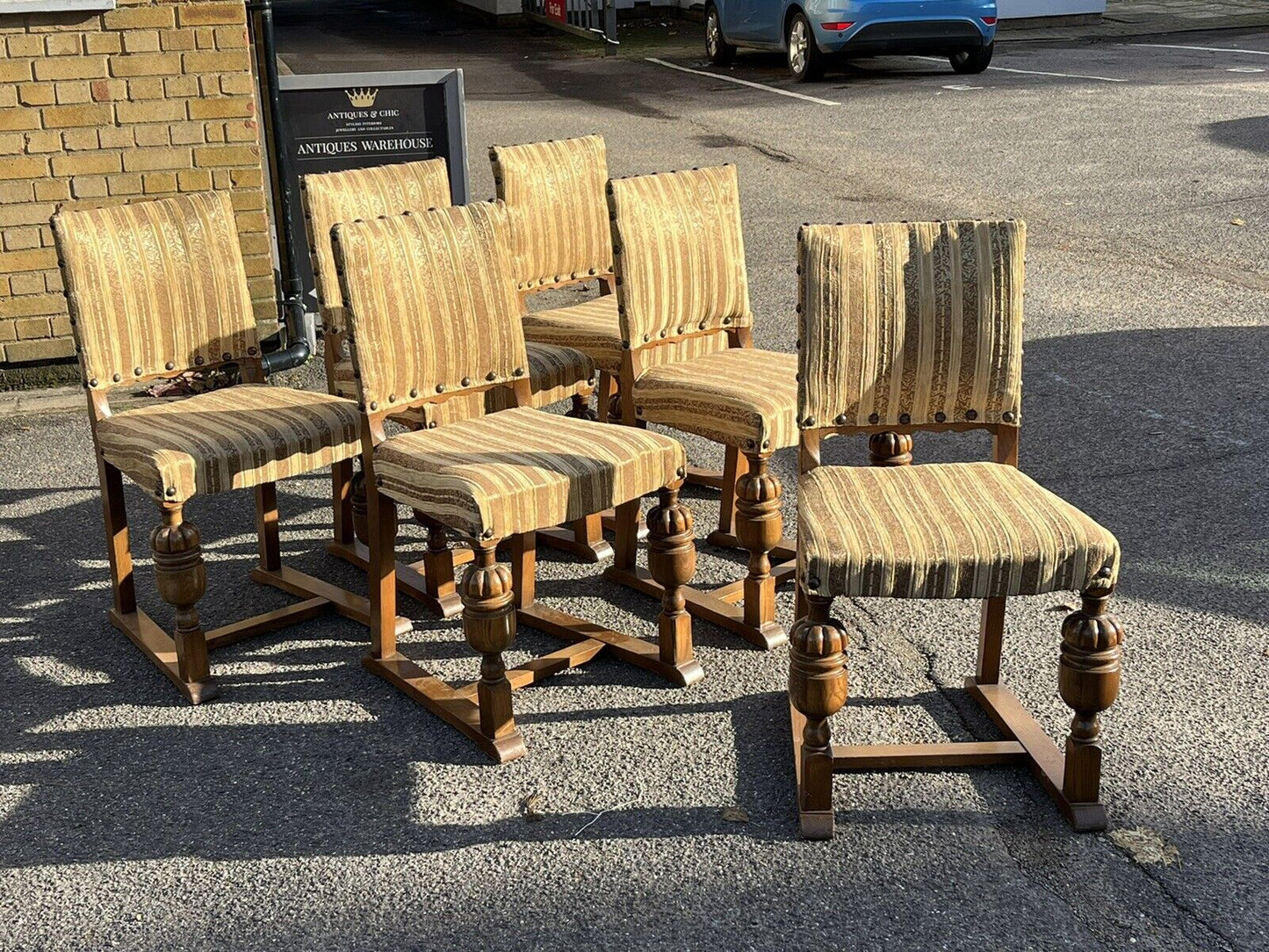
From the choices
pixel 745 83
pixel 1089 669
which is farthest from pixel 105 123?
pixel 745 83

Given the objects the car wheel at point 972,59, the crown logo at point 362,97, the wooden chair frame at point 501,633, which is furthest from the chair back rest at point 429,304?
the car wheel at point 972,59

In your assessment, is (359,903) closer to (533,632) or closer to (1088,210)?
(533,632)

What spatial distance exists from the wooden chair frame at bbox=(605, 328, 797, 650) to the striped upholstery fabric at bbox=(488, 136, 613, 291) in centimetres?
73

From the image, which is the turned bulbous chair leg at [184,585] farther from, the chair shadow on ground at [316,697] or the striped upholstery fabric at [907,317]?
the striped upholstery fabric at [907,317]

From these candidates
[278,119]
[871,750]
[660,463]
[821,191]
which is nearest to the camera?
[871,750]

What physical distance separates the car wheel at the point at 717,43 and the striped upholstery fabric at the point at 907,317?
15461 millimetres

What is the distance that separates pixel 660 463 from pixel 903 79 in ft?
44.5

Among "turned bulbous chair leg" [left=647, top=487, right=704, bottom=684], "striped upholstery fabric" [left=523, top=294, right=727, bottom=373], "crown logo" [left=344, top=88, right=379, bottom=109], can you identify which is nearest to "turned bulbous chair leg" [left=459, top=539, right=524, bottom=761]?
"turned bulbous chair leg" [left=647, top=487, right=704, bottom=684]

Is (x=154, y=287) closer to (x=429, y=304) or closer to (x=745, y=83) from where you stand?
(x=429, y=304)

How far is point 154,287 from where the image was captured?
15.1 ft

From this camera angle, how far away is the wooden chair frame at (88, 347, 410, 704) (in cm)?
409

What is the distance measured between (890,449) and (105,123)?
13.7 ft

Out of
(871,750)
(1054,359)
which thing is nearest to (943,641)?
(871,750)

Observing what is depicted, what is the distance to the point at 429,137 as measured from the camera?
24.8 feet
